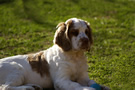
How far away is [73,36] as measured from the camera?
5020mm

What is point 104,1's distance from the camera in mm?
13867

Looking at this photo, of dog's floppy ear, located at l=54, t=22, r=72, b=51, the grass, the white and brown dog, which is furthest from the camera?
the grass

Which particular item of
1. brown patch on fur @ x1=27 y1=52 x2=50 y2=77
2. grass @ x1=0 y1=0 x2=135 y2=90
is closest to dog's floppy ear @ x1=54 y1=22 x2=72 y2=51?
brown patch on fur @ x1=27 y1=52 x2=50 y2=77

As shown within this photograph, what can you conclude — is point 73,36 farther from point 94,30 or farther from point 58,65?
point 94,30

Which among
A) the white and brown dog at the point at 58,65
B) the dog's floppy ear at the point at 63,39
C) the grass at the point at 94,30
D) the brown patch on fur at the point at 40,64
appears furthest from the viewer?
the grass at the point at 94,30

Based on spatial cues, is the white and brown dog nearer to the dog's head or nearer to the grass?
the dog's head

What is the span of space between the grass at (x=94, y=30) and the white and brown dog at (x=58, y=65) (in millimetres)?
949

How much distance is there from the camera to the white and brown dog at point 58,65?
16.1 feet

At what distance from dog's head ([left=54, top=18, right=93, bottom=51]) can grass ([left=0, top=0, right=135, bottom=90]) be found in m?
1.22

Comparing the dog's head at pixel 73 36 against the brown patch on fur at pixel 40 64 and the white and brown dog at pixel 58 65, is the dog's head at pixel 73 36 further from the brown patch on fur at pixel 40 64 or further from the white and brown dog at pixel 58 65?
the brown patch on fur at pixel 40 64

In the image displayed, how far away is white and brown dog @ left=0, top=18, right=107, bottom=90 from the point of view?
4902 mm

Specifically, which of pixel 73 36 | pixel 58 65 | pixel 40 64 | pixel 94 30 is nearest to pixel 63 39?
pixel 73 36

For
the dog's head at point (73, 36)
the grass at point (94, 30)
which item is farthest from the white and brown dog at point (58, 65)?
the grass at point (94, 30)

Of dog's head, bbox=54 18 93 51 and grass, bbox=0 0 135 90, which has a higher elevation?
dog's head, bbox=54 18 93 51
